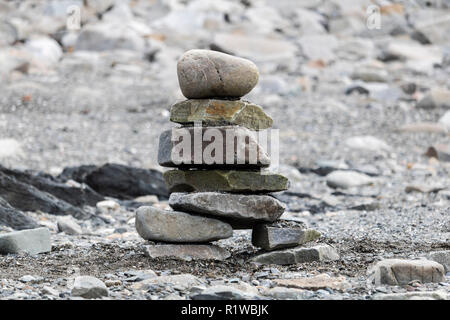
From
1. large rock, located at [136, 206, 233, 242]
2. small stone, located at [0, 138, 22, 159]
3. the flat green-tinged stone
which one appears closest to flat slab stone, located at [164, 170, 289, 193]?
large rock, located at [136, 206, 233, 242]

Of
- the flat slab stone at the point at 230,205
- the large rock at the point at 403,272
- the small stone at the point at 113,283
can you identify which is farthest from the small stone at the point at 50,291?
the large rock at the point at 403,272

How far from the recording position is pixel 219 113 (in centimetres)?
812

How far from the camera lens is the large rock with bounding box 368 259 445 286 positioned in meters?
7.08

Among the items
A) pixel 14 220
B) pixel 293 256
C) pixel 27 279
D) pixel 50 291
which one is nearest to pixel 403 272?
pixel 293 256

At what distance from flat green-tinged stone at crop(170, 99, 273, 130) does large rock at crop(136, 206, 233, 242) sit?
3.12 feet

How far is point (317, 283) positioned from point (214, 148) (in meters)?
1.77

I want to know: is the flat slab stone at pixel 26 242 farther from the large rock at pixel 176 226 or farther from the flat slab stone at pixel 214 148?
the flat slab stone at pixel 214 148

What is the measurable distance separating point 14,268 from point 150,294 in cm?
181

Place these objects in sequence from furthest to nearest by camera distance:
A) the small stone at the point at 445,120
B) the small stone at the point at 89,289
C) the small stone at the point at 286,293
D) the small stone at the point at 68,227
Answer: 1. the small stone at the point at 445,120
2. the small stone at the point at 68,227
3. the small stone at the point at 286,293
4. the small stone at the point at 89,289

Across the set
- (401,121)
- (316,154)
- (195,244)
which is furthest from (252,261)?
(401,121)

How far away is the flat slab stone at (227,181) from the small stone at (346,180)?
7441 millimetres

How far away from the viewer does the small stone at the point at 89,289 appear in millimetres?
6426

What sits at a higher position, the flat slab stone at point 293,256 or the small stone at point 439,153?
the small stone at point 439,153

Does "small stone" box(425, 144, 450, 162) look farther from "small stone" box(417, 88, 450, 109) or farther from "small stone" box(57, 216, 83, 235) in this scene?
"small stone" box(57, 216, 83, 235)
